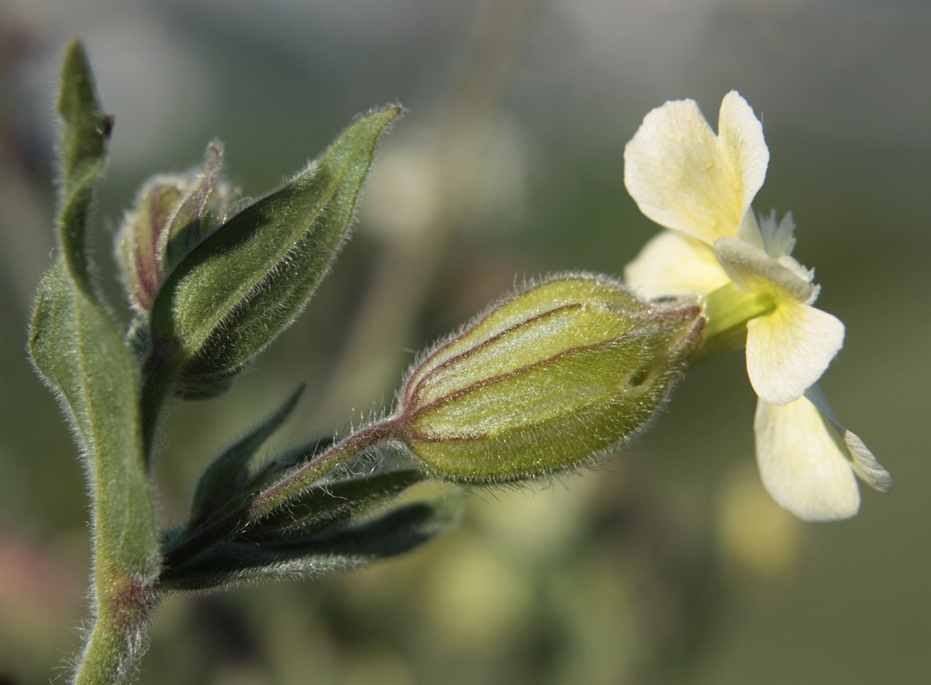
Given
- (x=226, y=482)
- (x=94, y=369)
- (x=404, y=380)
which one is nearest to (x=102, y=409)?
(x=94, y=369)

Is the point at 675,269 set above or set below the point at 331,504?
above

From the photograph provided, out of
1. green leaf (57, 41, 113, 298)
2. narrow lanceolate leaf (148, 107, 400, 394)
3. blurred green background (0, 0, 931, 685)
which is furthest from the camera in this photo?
blurred green background (0, 0, 931, 685)

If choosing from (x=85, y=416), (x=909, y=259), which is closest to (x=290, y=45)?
(x=909, y=259)

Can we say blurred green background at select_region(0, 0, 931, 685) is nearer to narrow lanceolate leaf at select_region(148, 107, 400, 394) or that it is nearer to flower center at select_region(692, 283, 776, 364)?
narrow lanceolate leaf at select_region(148, 107, 400, 394)

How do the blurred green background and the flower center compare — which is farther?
the blurred green background

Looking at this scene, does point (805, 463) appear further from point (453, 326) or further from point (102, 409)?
point (453, 326)

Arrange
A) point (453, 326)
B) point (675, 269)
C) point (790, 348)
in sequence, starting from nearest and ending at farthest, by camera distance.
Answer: point (790, 348), point (675, 269), point (453, 326)

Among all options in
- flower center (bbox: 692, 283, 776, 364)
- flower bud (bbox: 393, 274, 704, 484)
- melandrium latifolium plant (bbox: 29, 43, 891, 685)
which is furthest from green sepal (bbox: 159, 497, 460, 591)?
flower center (bbox: 692, 283, 776, 364)
